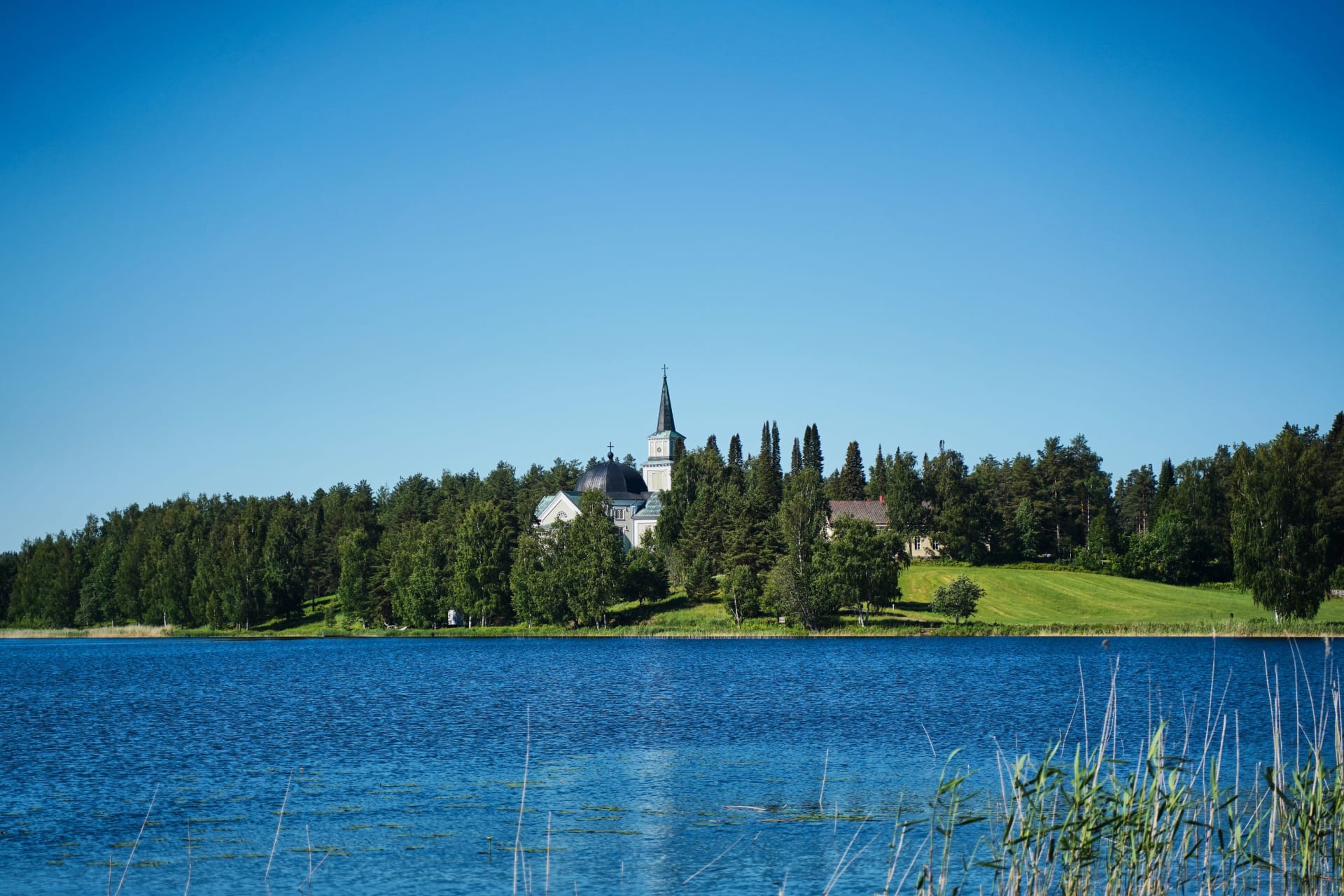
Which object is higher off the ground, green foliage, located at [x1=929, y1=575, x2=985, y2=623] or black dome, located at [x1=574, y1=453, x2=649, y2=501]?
black dome, located at [x1=574, y1=453, x2=649, y2=501]

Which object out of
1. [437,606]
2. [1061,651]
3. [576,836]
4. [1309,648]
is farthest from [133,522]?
[576,836]

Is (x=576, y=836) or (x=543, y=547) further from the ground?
(x=543, y=547)

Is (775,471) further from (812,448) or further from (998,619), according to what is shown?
(998,619)

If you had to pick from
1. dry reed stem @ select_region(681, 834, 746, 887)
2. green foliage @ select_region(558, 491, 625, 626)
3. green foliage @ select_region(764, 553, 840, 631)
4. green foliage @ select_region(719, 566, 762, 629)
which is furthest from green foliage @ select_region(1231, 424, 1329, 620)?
dry reed stem @ select_region(681, 834, 746, 887)

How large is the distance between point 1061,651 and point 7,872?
6193cm

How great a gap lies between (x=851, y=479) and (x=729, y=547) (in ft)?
254

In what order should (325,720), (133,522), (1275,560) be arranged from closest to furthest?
(325,720)
(1275,560)
(133,522)

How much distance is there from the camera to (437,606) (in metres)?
111

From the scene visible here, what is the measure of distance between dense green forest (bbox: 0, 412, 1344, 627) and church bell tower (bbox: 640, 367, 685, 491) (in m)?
15.3

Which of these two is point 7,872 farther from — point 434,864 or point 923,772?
point 923,772

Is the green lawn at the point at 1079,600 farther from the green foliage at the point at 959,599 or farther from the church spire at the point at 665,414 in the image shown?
the church spire at the point at 665,414

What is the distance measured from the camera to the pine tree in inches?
7003

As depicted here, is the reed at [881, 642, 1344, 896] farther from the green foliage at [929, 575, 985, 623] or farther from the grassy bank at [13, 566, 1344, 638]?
the green foliage at [929, 575, 985, 623]

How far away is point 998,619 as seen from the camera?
95.1m
